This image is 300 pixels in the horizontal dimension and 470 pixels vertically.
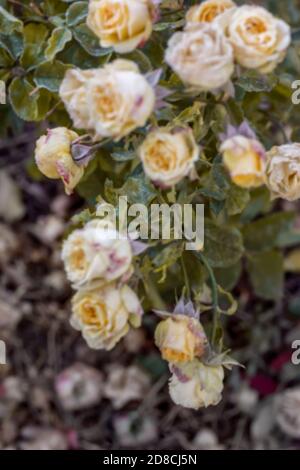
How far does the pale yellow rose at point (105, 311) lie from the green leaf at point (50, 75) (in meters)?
0.31

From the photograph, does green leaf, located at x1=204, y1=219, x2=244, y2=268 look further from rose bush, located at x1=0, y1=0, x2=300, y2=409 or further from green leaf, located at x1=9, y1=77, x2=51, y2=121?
green leaf, located at x1=9, y1=77, x2=51, y2=121

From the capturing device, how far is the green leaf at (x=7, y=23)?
930mm

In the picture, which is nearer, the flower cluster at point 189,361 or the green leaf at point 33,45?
the flower cluster at point 189,361

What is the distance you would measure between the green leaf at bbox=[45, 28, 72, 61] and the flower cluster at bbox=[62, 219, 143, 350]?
260mm

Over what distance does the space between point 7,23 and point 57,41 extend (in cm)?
7

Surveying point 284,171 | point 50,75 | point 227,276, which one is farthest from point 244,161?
point 227,276

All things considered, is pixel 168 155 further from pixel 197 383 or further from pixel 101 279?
pixel 197 383

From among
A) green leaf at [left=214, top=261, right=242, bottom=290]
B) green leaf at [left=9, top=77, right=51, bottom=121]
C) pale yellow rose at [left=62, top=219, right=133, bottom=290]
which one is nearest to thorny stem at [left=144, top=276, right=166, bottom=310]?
green leaf at [left=214, top=261, right=242, bottom=290]

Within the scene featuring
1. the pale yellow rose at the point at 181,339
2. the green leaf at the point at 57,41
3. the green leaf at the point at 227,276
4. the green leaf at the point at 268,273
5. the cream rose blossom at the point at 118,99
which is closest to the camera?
the cream rose blossom at the point at 118,99

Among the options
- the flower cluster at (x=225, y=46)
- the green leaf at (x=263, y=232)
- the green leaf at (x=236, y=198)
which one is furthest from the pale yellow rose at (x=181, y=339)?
the green leaf at (x=263, y=232)

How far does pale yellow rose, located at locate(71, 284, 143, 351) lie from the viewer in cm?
74

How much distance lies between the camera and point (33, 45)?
0.98m

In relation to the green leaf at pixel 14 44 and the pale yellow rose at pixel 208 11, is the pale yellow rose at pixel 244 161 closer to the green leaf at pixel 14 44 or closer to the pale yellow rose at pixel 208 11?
the pale yellow rose at pixel 208 11
